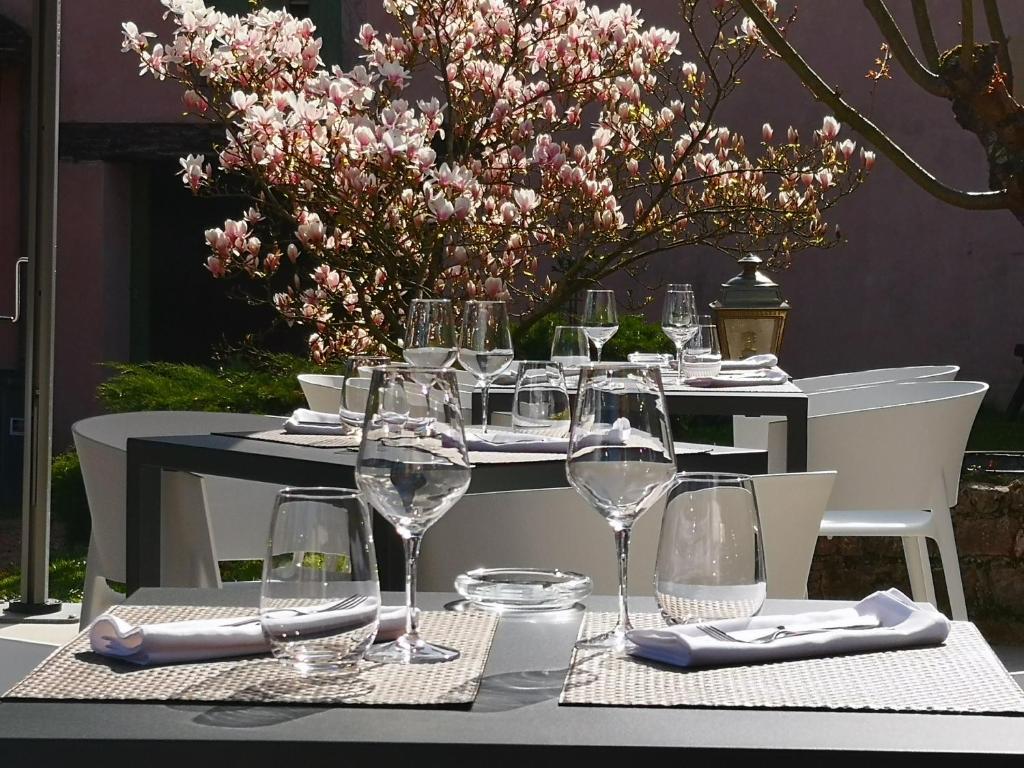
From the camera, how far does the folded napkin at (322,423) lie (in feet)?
8.69

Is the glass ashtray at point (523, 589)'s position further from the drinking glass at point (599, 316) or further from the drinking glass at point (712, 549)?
the drinking glass at point (599, 316)

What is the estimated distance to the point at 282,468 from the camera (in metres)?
2.51

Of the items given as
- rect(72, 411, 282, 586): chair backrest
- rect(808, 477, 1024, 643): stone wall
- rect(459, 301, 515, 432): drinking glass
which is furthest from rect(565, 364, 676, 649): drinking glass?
rect(808, 477, 1024, 643): stone wall

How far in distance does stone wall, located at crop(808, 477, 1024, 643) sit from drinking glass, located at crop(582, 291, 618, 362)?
1.47m

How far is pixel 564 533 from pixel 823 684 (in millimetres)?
1043

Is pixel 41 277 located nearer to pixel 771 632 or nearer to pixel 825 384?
pixel 825 384

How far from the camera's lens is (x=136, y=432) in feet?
11.9

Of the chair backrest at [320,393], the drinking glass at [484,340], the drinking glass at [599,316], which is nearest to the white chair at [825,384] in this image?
the drinking glass at [599,316]

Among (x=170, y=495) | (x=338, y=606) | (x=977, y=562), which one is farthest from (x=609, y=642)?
(x=977, y=562)

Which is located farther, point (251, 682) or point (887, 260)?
point (887, 260)

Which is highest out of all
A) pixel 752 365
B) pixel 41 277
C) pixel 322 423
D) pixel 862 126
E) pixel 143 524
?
pixel 862 126

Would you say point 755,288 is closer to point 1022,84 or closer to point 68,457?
point 1022,84

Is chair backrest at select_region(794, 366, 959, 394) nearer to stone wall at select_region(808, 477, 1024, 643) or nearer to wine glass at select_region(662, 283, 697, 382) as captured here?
stone wall at select_region(808, 477, 1024, 643)

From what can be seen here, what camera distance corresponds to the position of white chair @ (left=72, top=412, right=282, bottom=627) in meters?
3.04
